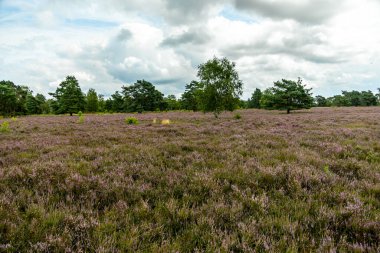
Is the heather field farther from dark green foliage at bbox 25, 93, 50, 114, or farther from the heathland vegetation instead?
dark green foliage at bbox 25, 93, 50, 114

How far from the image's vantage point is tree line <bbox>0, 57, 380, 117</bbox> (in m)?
27.1

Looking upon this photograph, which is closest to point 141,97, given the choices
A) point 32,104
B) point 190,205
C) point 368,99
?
point 32,104

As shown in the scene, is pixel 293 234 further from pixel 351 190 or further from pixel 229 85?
pixel 229 85

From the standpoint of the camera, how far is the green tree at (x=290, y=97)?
4331 cm

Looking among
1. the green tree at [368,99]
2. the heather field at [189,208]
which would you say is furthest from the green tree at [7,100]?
the green tree at [368,99]

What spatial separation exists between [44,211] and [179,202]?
6.65ft

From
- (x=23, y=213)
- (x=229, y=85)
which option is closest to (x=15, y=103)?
(x=229, y=85)

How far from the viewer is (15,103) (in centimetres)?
5450

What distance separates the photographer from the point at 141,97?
207ft

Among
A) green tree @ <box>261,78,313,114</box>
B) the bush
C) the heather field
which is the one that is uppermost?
green tree @ <box>261,78,313,114</box>

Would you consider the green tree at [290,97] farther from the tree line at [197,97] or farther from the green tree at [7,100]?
the green tree at [7,100]

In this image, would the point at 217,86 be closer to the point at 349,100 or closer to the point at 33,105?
the point at 33,105

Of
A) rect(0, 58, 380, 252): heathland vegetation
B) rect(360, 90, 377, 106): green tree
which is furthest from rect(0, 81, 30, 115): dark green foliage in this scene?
rect(360, 90, 377, 106): green tree

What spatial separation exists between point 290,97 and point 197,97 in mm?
24622
